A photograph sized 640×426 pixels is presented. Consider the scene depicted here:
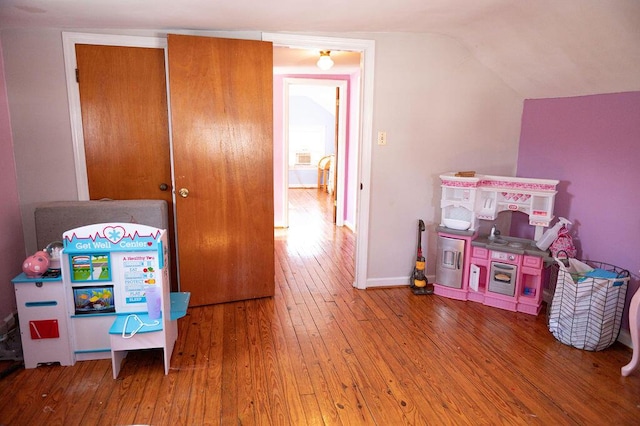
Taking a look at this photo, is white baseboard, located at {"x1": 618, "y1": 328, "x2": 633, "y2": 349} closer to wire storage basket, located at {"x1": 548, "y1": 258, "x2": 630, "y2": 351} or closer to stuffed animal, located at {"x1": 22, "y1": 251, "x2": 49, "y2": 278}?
wire storage basket, located at {"x1": 548, "y1": 258, "x2": 630, "y2": 351}

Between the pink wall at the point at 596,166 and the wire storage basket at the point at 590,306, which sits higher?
the pink wall at the point at 596,166

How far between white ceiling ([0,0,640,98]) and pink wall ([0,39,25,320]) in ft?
2.06

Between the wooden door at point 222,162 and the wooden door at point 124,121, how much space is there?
26 cm

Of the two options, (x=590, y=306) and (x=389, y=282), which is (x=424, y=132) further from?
(x=590, y=306)

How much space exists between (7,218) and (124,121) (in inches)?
38.9

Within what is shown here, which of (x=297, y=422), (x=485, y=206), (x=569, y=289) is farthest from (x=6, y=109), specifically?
(x=569, y=289)

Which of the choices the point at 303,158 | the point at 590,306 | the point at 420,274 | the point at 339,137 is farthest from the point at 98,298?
the point at 303,158

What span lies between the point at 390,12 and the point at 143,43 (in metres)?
1.74

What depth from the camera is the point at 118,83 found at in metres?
2.93

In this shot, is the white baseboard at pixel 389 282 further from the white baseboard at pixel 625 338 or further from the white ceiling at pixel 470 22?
the white ceiling at pixel 470 22

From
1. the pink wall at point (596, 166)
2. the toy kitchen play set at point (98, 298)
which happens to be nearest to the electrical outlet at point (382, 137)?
the pink wall at point (596, 166)

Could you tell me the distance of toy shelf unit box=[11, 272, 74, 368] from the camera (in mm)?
2225

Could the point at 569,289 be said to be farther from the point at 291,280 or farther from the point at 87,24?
the point at 87,24

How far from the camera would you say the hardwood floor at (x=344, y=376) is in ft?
6.40
